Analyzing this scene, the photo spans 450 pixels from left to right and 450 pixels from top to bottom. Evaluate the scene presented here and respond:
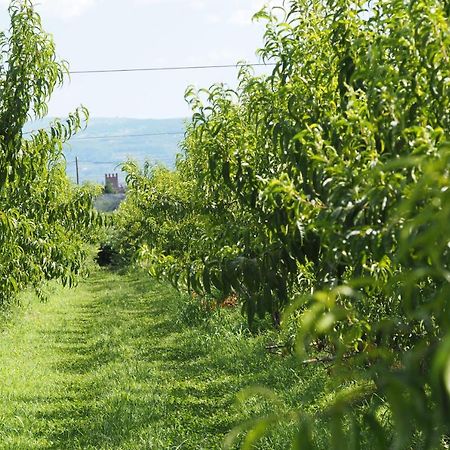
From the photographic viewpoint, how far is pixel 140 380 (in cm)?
1161

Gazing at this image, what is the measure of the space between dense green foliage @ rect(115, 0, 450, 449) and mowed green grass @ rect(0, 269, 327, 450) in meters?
1.17

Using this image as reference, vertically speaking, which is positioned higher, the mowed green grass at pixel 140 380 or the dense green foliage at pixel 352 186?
the dense green foliage at pixel 352 186

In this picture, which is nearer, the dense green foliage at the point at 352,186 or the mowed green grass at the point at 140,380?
the dense green foliage at the point at 352,186

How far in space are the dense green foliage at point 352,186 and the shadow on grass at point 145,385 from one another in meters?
1.79

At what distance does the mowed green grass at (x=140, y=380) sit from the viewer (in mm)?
8719

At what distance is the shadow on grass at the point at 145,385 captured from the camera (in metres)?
8.74

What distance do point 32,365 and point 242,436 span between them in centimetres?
646

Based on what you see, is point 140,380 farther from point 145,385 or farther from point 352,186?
point 352,186

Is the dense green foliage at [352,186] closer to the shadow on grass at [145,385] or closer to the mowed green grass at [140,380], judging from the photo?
the mowed green grass at [140,380]

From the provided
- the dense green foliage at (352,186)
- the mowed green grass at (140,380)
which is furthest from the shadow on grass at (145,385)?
the dense green foliage at (352,186)

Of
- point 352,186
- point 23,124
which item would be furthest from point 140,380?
Answer: point 352,186

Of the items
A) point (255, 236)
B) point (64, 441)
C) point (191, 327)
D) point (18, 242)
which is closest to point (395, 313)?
point (255, 236)

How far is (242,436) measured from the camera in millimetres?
8094

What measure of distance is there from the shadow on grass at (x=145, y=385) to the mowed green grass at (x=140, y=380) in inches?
0.6
